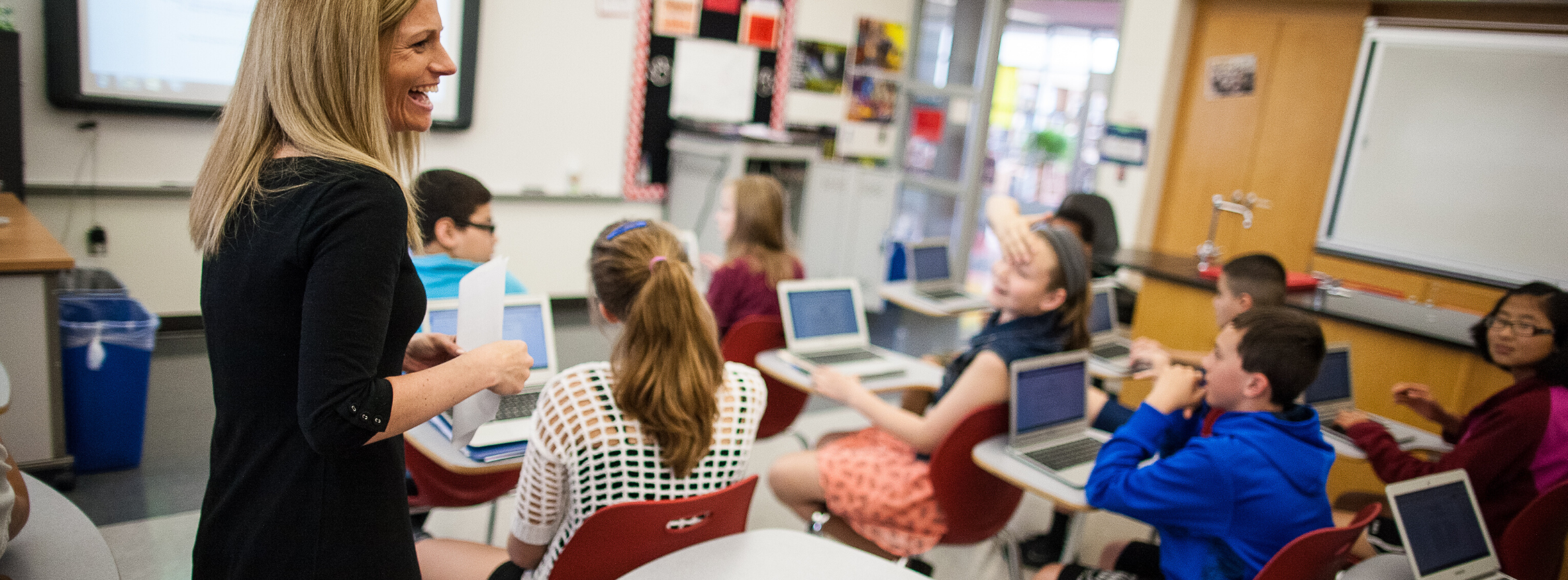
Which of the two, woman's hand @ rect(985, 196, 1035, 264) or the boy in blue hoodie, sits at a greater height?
woman's hand @ rect(985, 196, 1035, 264)

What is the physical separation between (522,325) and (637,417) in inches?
30.2

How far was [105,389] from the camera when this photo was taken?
281cm

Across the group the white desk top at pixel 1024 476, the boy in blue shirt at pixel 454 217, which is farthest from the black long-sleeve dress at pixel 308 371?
the white desk top at pixel 1024 476

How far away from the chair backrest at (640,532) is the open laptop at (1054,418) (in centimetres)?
90

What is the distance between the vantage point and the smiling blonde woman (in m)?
0.95

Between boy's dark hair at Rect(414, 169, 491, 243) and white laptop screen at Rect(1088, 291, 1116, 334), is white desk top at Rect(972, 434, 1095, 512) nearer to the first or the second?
boy's dark hair at Rect(414, 169, 491, 243)

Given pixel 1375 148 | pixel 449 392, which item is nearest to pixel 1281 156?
pixel 1375 148

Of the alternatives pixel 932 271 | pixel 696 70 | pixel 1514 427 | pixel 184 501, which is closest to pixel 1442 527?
pixel 1514 427

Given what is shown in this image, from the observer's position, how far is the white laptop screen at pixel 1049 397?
7.24ft

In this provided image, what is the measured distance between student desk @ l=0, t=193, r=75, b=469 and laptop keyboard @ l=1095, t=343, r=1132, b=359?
129 inches

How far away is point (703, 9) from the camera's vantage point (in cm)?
526

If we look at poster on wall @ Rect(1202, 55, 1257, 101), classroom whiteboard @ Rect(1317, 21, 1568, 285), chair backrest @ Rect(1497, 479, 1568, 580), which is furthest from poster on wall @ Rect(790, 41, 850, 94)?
chair backrest @ Rect(1497, 479, 1568, 580)

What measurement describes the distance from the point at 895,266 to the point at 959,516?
2.31 metres

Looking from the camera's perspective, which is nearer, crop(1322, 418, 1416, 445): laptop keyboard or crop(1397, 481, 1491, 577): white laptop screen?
Result: crop(1397, 481, 1491, 577): white laptop screen
